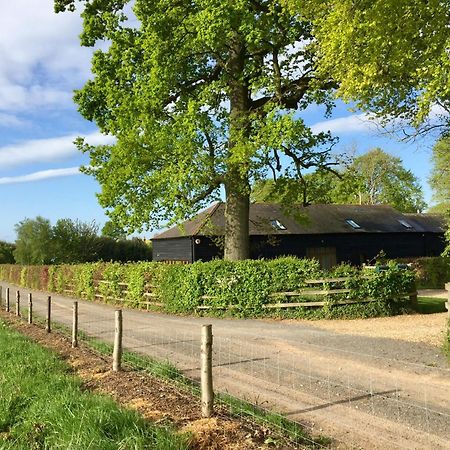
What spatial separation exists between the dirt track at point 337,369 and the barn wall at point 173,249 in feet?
56.6

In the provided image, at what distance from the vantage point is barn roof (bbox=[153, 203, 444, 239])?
33438 millimetres

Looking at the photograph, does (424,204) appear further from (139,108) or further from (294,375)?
(294,375)

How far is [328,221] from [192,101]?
73.7 feet

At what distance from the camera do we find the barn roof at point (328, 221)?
33438mm

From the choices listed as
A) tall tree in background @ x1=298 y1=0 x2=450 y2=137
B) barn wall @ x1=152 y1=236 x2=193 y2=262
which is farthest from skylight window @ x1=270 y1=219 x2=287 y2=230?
tall tree in background @ x1=298 y1=0 x2=450 y2=137

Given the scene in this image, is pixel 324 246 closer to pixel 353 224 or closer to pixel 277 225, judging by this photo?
pixel 353 224

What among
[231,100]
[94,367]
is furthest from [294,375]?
[231,100]

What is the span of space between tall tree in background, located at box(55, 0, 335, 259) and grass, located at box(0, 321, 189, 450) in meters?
10.5

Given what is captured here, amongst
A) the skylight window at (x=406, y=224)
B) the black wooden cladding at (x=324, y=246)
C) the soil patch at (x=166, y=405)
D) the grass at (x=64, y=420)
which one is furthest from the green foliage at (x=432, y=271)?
the grass at (x=64, y=420)

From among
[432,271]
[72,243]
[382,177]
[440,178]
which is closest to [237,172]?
[432,271]

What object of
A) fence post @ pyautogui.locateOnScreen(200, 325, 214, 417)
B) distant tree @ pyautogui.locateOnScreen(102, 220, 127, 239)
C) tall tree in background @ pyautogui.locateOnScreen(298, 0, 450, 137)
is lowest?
fence post @ pyautogui.locateOnScreen(200, 325, 214, 417)

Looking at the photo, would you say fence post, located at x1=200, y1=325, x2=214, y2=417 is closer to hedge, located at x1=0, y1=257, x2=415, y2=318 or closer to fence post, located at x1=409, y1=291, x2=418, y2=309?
hedge, located at x1=0, y1=257, x2=415, y2=318

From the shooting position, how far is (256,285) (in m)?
16.7

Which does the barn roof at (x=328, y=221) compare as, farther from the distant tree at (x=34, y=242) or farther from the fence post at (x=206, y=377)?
the fence post at (x=206, y=377)
